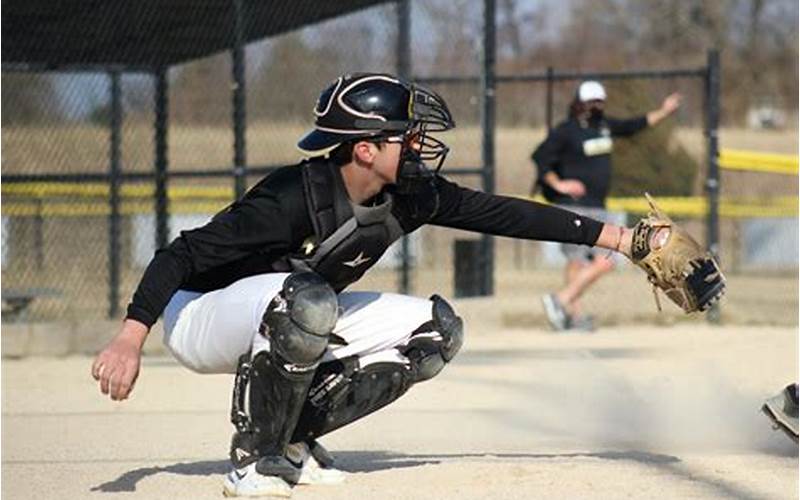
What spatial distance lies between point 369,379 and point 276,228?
0.71m

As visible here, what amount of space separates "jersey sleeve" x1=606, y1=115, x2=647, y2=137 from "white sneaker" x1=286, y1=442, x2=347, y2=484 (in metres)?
8.36

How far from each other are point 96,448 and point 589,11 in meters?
38.8

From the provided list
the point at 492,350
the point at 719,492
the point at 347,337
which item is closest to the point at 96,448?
the point at 347,337

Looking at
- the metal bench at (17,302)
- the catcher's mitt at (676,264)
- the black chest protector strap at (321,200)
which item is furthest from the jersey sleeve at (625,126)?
the black chest protector strap at (321,200)

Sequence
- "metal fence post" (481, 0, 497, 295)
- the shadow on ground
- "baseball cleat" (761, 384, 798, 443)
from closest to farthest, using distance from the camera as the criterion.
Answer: "baseball cleat" (761, 384, 798, 443), the shadow on ground, "metal fence post" (481, 0, 497, 295)

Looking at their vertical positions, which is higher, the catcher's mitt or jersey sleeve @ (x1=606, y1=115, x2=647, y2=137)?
the catcher's mitt

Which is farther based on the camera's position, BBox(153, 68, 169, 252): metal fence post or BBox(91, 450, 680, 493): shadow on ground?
BBox(153, 68, 169, 252): metal fence post

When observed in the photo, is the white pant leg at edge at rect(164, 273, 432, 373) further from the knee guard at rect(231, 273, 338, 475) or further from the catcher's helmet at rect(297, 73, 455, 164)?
the catcher's helmet at rect(297, 73, 455, 164)

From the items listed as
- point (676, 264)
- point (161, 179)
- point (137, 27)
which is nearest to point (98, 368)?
point (676, 264)

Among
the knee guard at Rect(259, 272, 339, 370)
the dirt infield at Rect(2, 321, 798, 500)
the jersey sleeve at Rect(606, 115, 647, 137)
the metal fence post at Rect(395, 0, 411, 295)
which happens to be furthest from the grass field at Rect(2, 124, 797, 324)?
the knee guard at Rect(259, 272, 339, 370)

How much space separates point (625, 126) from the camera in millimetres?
14641

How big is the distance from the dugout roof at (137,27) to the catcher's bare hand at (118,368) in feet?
24.1

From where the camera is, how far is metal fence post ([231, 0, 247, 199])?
1293 cm

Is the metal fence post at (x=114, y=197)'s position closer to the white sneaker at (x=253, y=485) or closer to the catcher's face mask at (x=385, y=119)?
the catcher's face mask at (x=385, y=119)
